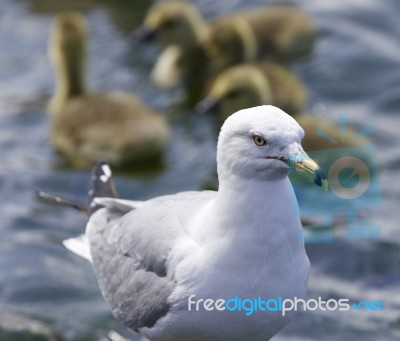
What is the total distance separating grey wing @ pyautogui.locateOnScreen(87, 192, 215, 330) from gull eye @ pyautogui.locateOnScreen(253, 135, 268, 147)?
55 cm

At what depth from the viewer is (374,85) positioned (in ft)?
25.9

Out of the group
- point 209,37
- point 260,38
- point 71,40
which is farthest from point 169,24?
point 71,40

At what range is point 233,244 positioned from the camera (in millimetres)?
3656

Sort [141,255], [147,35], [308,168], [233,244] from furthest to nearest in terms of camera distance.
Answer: [147,35] → [141,255] → [233,244] → [308,168]

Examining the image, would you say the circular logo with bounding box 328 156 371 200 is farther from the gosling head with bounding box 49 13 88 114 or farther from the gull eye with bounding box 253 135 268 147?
the gull eye with bounding box 253 135 268 147

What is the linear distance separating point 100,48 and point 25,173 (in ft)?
6.37

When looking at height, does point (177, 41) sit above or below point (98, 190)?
above

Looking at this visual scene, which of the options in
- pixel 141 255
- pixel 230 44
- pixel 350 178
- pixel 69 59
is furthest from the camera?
pixel 230 44

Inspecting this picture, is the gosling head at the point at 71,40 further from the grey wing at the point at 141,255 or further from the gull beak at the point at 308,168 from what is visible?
the gull beak at the point at 308,168

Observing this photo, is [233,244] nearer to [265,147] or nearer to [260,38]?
[265,147]

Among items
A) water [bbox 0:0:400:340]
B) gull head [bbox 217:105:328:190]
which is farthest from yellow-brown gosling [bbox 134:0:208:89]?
gull head [bbox 217:105:328:190]

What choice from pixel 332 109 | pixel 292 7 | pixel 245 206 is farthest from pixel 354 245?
pixel 292 7

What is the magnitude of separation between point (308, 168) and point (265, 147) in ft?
0.54

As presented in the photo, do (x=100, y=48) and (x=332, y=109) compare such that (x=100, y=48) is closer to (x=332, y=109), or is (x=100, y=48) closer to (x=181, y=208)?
(x=332, y=109)
